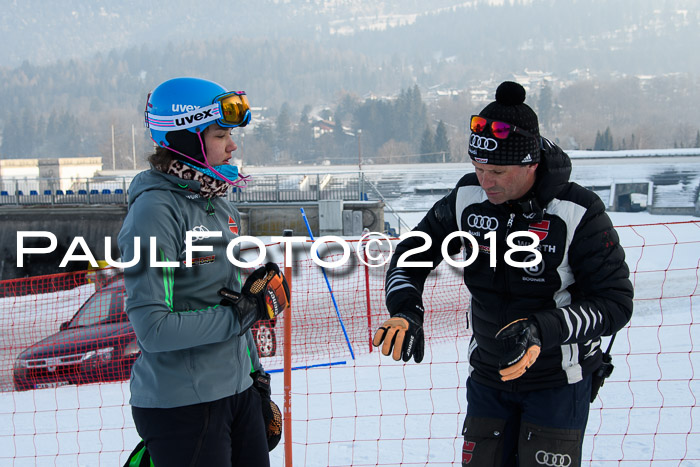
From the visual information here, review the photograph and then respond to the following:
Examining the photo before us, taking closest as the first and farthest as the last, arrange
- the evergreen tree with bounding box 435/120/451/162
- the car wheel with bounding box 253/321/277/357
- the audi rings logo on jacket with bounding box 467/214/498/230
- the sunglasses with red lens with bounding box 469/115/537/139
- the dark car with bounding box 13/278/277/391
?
the sunglasses with red lens with bounding box 469/115/537/139 → the audi rings logo on jacket with bounding box 467/214/498/230 → the dark car with bounding box 13/278/277/391 → the car wheel with bounding box 253/321/277/357 → the evergreen tree with bounding box 435/120/451/162

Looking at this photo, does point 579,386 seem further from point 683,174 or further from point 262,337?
point 683,174

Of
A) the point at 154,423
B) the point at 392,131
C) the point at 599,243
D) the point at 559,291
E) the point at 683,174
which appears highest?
the point at 392,131

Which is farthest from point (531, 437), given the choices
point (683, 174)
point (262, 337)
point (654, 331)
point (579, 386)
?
point (683, 174)

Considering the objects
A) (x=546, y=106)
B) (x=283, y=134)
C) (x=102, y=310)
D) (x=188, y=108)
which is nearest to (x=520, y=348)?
(x=188, y=108)

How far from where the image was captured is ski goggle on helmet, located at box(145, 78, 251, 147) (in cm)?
248

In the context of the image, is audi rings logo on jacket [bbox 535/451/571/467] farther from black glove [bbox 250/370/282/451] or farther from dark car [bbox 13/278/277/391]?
dark car [bbox 13/278/277/391]

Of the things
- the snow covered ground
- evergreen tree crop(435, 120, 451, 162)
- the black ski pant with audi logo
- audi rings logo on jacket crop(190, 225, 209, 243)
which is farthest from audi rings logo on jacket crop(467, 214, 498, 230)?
evergreen tree crop(435, 120, 451, 162)

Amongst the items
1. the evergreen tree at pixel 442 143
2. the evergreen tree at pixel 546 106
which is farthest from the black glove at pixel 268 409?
the evergreen tree at pixel 546 106

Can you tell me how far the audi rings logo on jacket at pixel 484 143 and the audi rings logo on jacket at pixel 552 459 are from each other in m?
1.26

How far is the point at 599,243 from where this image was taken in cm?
255

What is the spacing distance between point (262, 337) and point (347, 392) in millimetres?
1746

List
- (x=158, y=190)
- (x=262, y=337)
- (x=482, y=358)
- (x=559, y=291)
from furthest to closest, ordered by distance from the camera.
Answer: (x=262, y=337), (x=482, y=358), (x=559, y=291), (x=158, y=190)

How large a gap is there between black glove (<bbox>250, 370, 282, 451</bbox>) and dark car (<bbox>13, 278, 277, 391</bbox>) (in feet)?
13.1

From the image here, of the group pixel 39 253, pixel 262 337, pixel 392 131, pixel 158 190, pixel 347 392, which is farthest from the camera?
pixel 392 131
